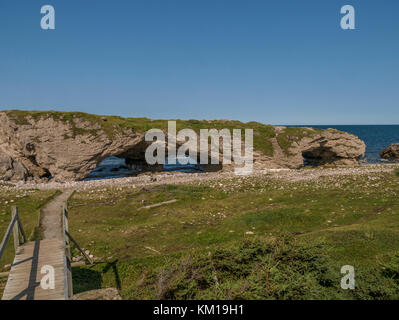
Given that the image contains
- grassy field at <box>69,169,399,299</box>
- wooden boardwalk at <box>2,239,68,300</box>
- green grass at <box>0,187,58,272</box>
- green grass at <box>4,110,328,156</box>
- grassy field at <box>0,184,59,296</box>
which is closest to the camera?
grassy field at <box>69,169,399,299</box>

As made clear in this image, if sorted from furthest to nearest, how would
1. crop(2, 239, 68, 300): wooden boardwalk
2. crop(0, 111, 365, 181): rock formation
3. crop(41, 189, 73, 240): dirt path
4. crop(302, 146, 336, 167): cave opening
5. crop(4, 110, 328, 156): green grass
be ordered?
crop(302, 146, 336, 167): cave opening → crop(4, 110, 328, 156): green grass → crop(0, 111, 365, 181): rock formation → crop(41, 189, 73, 240): dirt path → crop(2, 239, 68, 300): wooden boardwalk

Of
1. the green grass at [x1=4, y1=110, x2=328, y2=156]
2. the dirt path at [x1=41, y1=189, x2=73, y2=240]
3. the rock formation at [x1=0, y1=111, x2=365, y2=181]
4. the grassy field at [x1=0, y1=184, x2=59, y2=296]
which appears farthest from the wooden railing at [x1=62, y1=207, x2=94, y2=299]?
the green grass at [x1=4, y1=110, x2=328, y2=156]

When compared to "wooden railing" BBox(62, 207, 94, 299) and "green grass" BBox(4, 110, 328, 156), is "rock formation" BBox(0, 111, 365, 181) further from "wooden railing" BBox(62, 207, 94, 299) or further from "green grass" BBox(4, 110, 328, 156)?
"wooden railing" BBox(62, 207, 94, 299)

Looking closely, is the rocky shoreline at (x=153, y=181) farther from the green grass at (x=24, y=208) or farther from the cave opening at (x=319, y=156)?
the cave opening at (x=319, y=156)

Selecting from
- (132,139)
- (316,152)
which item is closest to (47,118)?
(132,139)

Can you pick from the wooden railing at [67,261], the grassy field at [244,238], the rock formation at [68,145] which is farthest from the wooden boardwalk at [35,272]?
the rock formation at [68,145]

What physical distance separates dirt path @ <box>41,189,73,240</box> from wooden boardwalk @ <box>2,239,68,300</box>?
130 inches

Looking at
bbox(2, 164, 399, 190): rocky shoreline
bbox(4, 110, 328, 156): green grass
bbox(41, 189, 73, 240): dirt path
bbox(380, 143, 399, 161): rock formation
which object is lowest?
bbox(41, 189, 73, 240): dirt path

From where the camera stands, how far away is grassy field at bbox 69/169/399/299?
25.0 feet

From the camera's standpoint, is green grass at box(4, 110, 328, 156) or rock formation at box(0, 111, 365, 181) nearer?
rock formation at box(0, 111, 365, 181)

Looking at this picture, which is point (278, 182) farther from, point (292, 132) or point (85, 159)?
point (85, 159)

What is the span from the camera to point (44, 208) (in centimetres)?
2367

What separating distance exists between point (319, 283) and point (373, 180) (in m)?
25.6

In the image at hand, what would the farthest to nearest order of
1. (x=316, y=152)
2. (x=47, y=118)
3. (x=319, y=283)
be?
(x=316, y=152)
(x=47, y=118)
(x=319, y=283)
